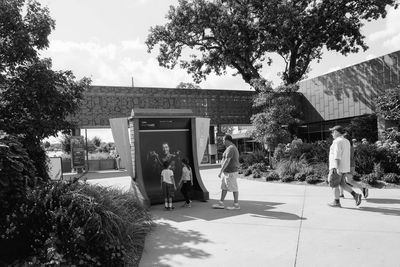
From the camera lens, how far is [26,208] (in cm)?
446

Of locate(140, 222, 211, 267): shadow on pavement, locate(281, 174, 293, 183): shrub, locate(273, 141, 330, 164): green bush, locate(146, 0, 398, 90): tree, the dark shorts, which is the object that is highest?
locate(146, 0, 398, 90): tree

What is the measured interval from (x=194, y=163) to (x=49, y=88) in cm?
423

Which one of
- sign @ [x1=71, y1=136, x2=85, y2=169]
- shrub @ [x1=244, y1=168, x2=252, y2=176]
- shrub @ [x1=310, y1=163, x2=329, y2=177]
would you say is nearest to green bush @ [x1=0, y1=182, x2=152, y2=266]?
shrub @ [x1=310, y1=163, x2=329, y2=177]

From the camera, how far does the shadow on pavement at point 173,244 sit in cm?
486

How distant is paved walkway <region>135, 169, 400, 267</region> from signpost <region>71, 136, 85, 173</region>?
14.2 meters

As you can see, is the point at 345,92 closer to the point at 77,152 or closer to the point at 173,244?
the point at 77,152

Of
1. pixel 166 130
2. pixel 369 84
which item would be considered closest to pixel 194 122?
pixel 166 130

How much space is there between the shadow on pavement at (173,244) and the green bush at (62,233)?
12.5 inches

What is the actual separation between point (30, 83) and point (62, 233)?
11.2ft

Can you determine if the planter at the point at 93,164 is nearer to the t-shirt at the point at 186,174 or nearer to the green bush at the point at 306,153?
the green bush at the point at 306,153

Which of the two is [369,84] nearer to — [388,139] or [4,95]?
[388,139]

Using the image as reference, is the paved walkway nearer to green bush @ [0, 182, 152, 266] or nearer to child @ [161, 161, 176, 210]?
child @ [161, 161, 176, 210]

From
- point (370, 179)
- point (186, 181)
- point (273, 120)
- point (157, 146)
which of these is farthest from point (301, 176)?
point (273, 120)

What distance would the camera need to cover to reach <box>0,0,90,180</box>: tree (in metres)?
6.46
